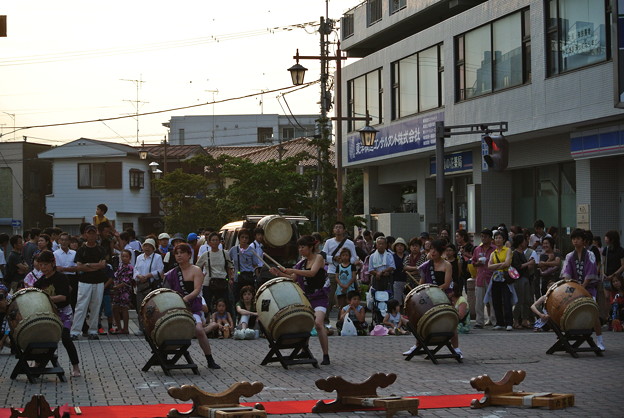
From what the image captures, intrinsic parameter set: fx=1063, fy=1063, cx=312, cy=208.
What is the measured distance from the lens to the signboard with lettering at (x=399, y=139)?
1372 inches

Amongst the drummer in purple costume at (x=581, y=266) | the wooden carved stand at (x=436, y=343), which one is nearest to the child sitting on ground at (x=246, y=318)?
the wooden carved stand at (x=436, y=343)

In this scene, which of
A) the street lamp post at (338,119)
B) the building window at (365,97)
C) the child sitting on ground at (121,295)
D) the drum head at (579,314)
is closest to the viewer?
the drum head at (579,314)

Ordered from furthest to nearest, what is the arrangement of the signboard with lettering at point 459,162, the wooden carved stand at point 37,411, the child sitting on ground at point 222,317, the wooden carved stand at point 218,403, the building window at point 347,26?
the building window at point 347,26 → the signboard with lettering at point 459,162 → the child sitting on ground at point 222,317 → the wooden carved stand at point 218,403 → the wooden carved stand at point 37,411

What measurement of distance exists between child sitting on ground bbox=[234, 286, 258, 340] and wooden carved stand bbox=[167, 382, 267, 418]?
329 inches

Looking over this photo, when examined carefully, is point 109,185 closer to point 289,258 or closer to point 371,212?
point 371,212

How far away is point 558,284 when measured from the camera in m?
15.6

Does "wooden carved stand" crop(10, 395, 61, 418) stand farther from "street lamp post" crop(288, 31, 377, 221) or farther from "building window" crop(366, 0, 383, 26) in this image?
"building window" crop(366, 0, 383, 26)

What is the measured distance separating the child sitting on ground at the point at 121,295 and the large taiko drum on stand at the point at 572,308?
8.40m

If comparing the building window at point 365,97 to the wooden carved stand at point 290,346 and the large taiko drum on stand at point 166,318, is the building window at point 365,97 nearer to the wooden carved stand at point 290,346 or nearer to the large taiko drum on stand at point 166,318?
the wooden carved stand at point 290,346

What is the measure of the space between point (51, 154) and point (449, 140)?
38.7 m

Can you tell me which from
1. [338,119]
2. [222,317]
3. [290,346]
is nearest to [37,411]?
[290,346]

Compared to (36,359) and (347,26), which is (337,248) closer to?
(36,359)

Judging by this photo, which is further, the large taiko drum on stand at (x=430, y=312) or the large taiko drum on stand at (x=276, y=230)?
the large taiko drum on stand at (x=276, y=230)

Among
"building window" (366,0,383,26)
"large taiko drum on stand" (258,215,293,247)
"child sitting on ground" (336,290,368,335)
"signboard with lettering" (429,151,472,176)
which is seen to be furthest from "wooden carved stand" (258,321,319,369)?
"building window" (366,0,383,26)
